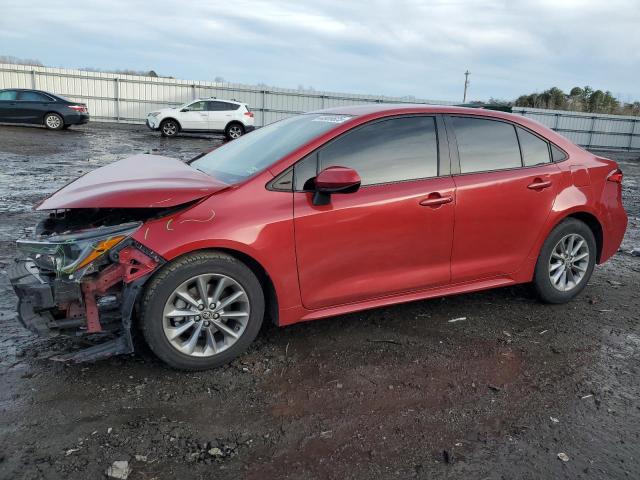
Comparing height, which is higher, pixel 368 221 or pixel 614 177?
pixel 614 177

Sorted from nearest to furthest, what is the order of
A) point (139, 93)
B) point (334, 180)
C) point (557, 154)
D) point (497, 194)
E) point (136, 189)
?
point (136, 189), point (334, 180), point (497, 194), point (557, 154), point (139, 93)

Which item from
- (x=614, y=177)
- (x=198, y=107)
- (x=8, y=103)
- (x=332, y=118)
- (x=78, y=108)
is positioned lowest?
(x=614, y=177)

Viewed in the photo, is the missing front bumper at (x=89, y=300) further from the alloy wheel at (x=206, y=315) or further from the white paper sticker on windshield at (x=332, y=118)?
the white paper sticker on windshield at (x=332, y=118)

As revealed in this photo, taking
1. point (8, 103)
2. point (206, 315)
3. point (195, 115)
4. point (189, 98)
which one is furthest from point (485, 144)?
point (189, 98)

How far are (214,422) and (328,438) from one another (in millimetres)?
624

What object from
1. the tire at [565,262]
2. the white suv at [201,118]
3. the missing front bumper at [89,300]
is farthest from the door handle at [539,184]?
the white suv at [201,118]

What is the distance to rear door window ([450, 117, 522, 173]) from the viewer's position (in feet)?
13.2

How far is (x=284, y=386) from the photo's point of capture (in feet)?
10.4

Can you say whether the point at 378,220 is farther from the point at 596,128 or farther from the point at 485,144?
the point at 596,128

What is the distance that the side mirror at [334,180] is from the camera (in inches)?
129

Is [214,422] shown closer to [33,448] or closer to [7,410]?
[33,448]

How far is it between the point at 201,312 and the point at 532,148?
3.01 metres

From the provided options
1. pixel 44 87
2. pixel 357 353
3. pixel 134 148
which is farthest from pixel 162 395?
pixel 44 87

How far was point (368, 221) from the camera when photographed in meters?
3.54
